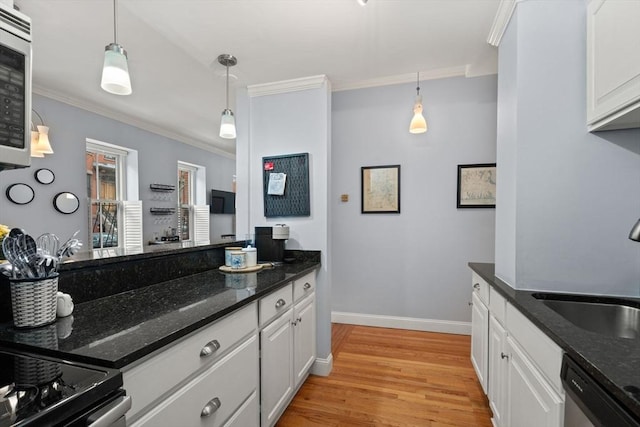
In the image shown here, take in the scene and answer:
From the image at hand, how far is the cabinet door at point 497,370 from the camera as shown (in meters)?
1.53

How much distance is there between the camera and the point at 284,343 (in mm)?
1787

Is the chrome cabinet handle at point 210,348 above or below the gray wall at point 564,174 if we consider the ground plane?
below

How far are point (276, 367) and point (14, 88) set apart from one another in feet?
5.31

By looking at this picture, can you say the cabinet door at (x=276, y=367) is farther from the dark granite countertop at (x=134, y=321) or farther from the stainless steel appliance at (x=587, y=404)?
the stainless steel appliance at (x=587, y=404)

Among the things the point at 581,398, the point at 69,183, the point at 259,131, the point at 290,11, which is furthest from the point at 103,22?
the point at 581,398

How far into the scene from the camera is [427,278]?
311 centimetres

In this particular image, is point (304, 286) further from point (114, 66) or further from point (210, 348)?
point (114, 66)

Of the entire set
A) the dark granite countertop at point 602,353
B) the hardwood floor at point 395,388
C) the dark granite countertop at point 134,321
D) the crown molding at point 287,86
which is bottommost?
the hardwood floor at point 395,388

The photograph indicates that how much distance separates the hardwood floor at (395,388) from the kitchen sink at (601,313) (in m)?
0.90

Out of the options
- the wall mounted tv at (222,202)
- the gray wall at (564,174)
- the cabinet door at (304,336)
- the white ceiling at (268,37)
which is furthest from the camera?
the wall mounted tv at (222,202)

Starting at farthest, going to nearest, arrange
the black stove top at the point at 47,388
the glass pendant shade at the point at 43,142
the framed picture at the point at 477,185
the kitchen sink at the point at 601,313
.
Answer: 1. the framed picture at the point at 477,185
2. the glass pendant shade at the point at 43,142
3. the kitchen sink at the point at 601,313
4. the black stove top at the point at 47,388

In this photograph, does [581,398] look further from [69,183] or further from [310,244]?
[69,183]

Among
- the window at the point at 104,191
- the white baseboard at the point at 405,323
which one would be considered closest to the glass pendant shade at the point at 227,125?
the white baseboard at the point at 405,323

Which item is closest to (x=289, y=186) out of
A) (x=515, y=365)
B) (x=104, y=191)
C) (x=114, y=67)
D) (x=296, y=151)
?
(x=296, y=151)
